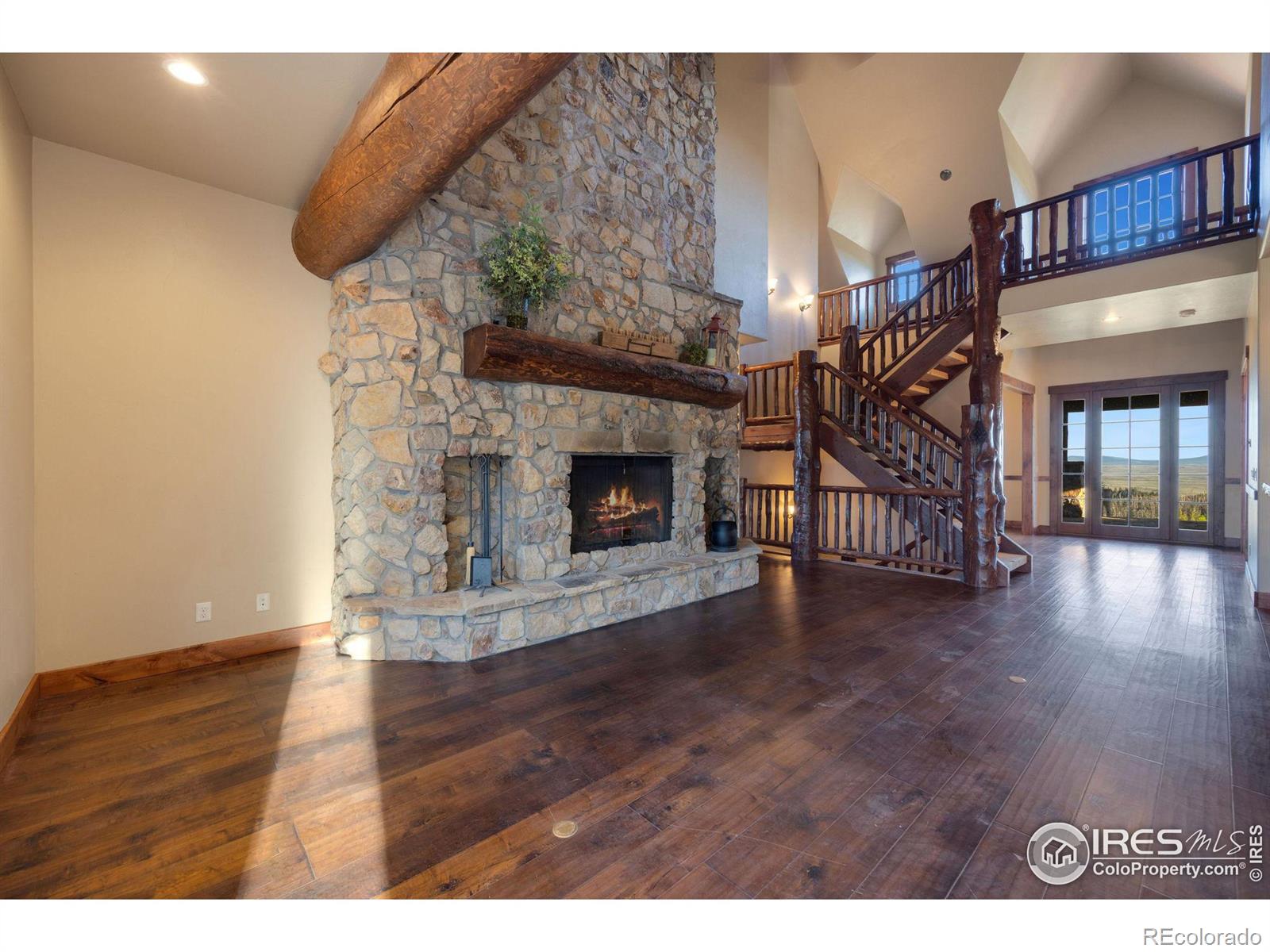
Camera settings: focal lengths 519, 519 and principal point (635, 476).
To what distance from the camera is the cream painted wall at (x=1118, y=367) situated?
7227 mm

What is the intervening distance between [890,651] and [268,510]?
13.5 feet

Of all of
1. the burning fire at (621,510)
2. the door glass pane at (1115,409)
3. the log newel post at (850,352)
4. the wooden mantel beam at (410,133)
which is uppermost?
the log newel post at (850,352)

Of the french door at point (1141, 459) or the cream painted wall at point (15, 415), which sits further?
the french door at point (1141, 459)

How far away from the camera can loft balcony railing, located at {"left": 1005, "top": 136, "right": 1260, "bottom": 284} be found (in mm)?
5051

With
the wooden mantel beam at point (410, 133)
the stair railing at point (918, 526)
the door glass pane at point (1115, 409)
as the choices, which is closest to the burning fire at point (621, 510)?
the wooden mantel beam at point (410, 133)

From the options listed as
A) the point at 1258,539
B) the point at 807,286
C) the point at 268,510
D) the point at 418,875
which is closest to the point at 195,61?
the point at 268,510

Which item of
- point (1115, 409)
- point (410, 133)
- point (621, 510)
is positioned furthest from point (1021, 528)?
point (410, 133)

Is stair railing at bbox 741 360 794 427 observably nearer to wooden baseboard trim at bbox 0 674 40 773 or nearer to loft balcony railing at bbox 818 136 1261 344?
loft balcony railing at bbox 818 136 1261 344

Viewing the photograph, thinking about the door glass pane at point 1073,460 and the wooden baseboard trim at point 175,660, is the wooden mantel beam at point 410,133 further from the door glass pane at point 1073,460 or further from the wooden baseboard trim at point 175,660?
the door glass pane at point 1073,460

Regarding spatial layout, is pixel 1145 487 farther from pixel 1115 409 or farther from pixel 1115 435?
pixel 1115 409

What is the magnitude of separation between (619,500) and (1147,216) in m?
6.55

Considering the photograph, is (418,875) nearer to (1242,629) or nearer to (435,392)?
(435,392)

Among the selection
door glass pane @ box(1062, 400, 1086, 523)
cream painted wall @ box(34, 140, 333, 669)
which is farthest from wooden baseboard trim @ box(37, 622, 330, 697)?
door glass pane @ box(1062, 400, 1086, 523)

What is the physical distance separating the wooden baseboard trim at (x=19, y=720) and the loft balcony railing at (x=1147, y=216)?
9.02m
